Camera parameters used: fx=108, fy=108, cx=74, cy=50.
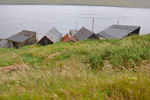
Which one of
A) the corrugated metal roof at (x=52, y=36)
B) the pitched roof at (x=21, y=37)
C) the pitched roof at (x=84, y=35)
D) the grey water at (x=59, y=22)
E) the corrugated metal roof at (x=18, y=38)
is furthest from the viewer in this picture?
the grey water at (x=59, y=22)

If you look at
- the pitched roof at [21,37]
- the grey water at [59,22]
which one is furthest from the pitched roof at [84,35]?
the grey water at [59,22]

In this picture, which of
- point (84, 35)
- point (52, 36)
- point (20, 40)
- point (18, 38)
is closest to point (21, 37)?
point (18, 38)

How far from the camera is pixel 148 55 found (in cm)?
428

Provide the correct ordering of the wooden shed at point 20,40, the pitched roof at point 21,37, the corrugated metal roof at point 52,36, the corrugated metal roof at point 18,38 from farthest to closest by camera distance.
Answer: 1. the pitched roof at point 21,37
2. the corrugated metal roof at point 18,38
3. the wooden shed at point 20,40
4. the corrugated metal roof at point 52,36

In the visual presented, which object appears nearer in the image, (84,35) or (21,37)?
(84,35)

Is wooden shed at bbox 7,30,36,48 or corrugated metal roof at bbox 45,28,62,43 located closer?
corrugated metal roof at bbox 45,28,62,43

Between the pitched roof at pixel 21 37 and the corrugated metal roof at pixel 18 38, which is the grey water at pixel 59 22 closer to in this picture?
the pitched roof at pixel 21 37

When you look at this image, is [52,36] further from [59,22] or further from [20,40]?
[59,22]

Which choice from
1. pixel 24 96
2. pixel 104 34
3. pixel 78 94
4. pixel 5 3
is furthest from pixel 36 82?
pixel 5 3

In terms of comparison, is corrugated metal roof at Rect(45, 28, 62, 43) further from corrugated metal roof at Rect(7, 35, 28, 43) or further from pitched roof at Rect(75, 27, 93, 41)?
corrugated metal roof at Rect(7, 35, 28, 43)

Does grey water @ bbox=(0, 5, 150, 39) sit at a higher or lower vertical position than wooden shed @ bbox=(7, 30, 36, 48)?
higher

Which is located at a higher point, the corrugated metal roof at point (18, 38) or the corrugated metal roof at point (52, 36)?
the corrugated metal roof at point (52, 36)

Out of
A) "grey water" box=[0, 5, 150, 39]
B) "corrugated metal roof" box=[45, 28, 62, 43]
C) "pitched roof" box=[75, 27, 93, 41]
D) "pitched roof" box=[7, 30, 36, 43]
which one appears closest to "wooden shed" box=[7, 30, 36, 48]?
"pitched roof" box=[7, 30, 36, 43]

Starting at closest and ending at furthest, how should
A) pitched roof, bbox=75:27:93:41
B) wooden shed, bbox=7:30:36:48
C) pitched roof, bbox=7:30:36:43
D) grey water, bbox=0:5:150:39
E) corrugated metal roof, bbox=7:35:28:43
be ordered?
pitched roof, bbox=75:27:93:41 < wooden shed, bbox=7:30:36:48 < corrugated metal roof, bbox=7:35:28:43 < pitched roof, bbox=7:30:36:43 < grey water, bbox=0:5:150:39
